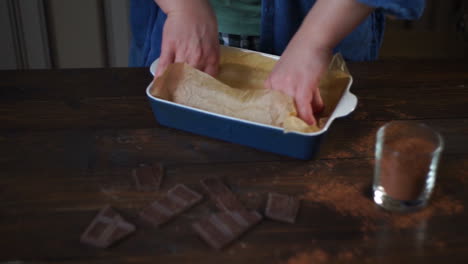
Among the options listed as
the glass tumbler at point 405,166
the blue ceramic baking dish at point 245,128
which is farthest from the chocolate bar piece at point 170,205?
the glass tumbler at point 405,166

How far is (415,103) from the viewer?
99 cm

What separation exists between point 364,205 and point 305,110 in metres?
0.20

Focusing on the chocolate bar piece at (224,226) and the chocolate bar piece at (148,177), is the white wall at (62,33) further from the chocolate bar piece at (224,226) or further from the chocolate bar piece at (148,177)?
the chocolate bar piece at (224,226)

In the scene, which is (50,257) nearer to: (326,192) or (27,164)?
(27,164)

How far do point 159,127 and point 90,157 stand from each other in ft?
0.45

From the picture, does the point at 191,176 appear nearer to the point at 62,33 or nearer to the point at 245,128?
the point at 245,128

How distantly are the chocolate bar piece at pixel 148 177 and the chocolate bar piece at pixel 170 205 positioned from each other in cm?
3

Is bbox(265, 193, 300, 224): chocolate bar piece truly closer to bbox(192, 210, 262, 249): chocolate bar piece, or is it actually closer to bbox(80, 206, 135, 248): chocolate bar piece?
bbox(192, 210, 262, 249): chocolate bar piece

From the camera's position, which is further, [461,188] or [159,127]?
[159,127]

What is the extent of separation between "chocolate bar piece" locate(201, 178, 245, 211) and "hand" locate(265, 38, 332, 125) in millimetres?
192

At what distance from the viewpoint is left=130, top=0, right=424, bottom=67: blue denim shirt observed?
3.72ft

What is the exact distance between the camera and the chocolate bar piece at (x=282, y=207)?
67cm

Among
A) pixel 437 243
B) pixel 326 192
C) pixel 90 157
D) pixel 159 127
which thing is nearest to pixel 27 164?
pixel 90 157

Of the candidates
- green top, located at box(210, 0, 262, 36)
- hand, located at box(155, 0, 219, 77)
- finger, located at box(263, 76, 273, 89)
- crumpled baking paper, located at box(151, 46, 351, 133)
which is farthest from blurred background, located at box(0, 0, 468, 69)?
finger, located at box(263, 76, 273, 89)
